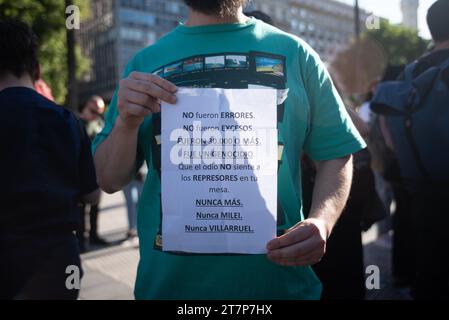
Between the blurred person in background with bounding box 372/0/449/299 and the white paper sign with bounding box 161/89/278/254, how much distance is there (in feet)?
5.10

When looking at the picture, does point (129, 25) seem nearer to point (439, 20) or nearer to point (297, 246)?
point (439, 20)

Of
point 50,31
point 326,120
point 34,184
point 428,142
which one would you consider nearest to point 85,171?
point 34,184

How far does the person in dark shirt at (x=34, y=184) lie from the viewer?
194cm

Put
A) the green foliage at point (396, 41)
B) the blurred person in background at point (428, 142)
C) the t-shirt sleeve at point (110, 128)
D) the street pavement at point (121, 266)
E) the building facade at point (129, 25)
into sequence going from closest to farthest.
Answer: the t-shirt sleeve at point (110, 128) < the blurred person in background at point (428, 142) < the street pavement at point (121, 266) < the green foliage at point (396, 41) < the building facade at point (129, 25)

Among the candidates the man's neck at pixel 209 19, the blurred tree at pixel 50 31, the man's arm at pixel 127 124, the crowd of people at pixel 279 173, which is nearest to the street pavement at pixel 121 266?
the crowd of people at pixel 279 173

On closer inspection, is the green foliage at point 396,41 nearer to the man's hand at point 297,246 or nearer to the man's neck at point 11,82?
the man's neck at point 11,82

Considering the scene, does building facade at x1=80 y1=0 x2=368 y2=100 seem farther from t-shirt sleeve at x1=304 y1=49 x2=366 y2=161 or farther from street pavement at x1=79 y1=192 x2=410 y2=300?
t-shirt sleeve at x1=304 y1=49 x2=366 y2=161

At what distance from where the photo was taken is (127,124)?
1277 millimetres

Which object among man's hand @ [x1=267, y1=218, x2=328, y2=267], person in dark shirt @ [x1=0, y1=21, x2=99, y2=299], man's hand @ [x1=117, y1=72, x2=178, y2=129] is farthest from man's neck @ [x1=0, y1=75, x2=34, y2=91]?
man's hand @ [x1=267, y1=218, x2=328, y2=267]

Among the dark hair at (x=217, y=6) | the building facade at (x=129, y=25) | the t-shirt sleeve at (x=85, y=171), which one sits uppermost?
the building facade at (x=129, y=25)

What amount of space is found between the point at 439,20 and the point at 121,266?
367 centimetres

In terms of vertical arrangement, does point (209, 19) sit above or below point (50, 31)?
below

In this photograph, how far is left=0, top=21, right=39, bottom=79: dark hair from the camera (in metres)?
2.13
